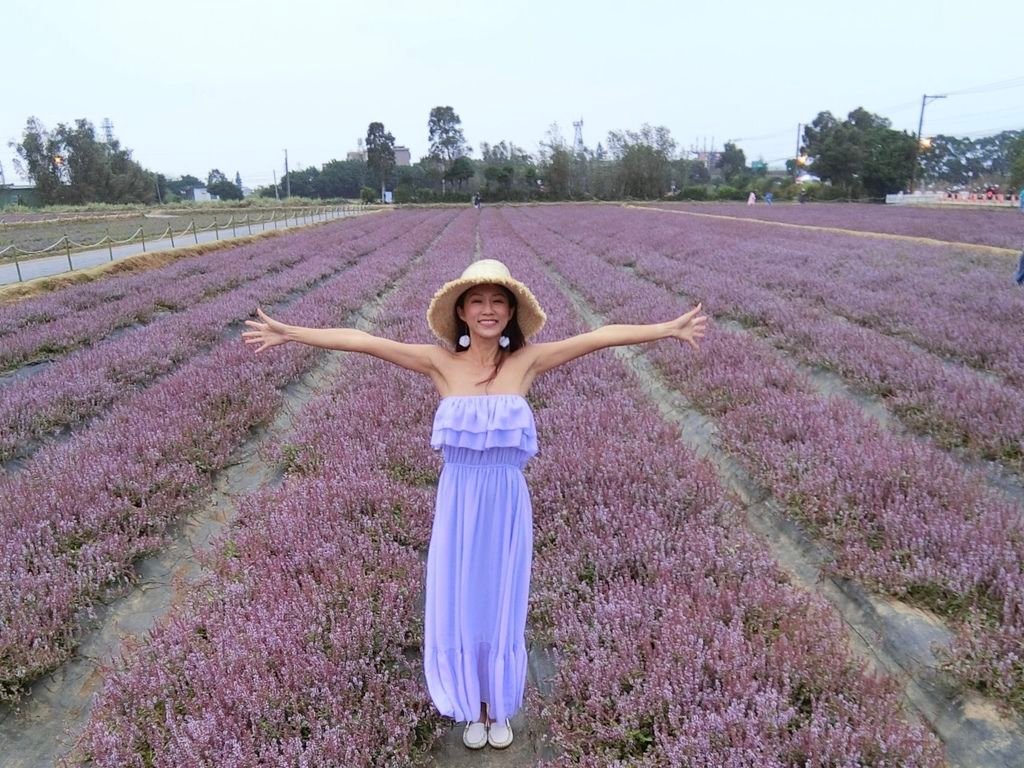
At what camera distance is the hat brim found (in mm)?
2277

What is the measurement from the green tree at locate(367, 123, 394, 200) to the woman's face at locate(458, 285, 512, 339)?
93236mm

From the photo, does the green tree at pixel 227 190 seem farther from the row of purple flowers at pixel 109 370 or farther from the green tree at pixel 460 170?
the row of purple flowers at pixel 109 370

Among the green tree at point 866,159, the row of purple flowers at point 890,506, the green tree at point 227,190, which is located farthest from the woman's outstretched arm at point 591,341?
the green tree at point 227,190

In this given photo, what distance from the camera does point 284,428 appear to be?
5.77 metres

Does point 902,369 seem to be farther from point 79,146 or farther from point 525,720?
point 79,146

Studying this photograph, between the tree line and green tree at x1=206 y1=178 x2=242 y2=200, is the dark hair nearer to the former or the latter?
the tree line

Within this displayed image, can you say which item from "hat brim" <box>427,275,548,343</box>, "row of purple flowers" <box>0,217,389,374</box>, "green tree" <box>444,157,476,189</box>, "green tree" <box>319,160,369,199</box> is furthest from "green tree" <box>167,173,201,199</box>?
"hat brim" <box>427,275,548,343</box>

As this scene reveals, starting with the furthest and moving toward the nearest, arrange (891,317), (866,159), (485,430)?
(866,159) < (891,317) < (485,430)

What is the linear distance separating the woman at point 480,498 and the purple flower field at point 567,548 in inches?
8.0

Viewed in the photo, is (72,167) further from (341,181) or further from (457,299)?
(457,299)

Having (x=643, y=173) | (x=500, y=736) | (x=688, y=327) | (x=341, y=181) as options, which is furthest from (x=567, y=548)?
(x=341, y=181)

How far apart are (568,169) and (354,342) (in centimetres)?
8642

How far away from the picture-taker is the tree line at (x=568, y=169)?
200 feet

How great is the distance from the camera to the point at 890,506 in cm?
342
